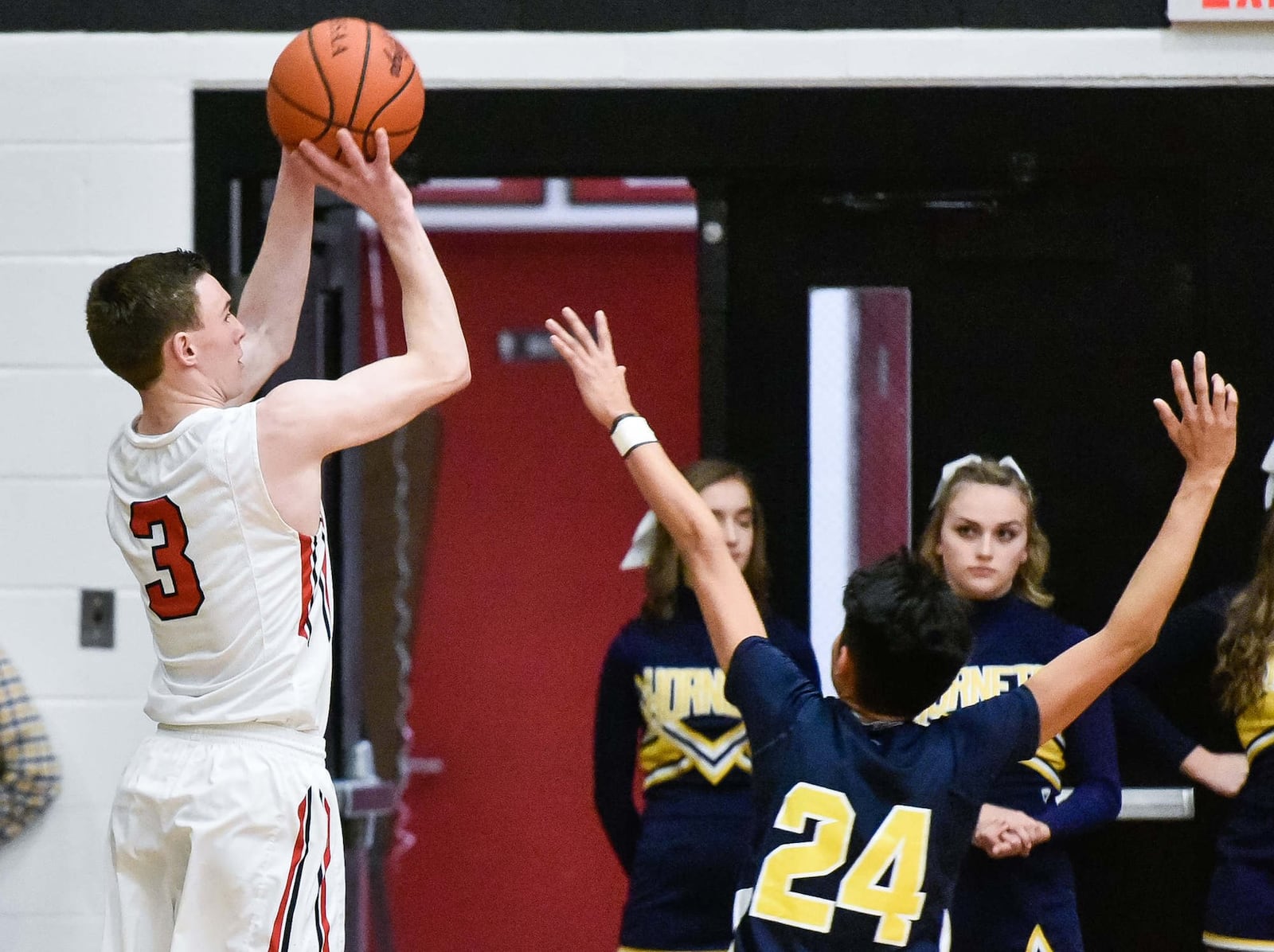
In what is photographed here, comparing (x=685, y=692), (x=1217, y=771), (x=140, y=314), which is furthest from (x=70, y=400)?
(x=1217, y=771)

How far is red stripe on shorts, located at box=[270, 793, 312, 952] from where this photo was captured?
2.69m

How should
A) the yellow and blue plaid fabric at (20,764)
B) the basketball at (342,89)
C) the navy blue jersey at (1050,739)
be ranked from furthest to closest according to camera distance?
the yellow and blue plaid fabric at (20,764) → the navy blue jersey at (1050,739) → the basketball at (342,89)

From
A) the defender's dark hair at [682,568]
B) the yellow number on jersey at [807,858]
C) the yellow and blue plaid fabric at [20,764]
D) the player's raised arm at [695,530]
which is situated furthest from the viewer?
the yellow and blue plaid fabric at [20,764]

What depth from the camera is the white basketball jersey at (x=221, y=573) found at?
8.89 ft

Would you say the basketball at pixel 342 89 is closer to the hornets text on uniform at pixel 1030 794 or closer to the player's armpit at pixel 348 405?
the player's armpit at pixel 348 405

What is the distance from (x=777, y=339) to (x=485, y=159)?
89 centimetres

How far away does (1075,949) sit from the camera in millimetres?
3357

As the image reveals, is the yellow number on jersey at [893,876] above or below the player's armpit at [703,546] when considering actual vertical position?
below

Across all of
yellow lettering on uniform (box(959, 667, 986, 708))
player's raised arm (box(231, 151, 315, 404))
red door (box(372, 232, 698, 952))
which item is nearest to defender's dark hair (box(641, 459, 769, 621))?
yellow lettering on uniform (box(959, 667, 986, 708))

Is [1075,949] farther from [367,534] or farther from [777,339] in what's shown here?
[367,534]

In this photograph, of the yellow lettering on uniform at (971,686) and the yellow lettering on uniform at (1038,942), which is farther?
the yellow lettering on uniform at (971,686)

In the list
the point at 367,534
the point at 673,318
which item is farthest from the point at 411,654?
the point at 673,318

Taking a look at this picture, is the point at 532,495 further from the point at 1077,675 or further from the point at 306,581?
the point at 1077,675

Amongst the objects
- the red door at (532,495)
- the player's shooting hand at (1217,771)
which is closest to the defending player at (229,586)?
the player's shooting hand at (1217,771)
